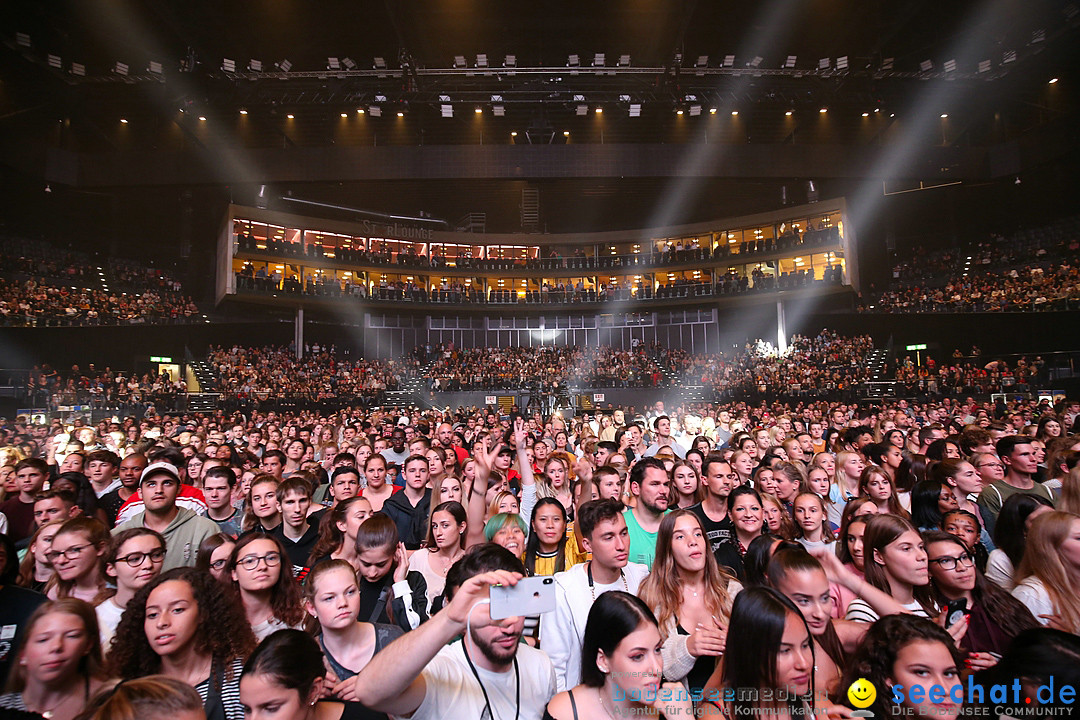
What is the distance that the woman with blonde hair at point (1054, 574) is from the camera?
115 inches

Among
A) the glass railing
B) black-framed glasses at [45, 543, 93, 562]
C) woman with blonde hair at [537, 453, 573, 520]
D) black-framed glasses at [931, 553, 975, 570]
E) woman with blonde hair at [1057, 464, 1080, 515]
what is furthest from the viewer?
the glass railing

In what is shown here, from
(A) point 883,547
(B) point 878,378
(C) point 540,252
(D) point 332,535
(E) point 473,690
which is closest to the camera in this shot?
(E) point 473,690

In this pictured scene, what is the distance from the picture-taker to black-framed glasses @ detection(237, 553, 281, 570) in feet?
10.5

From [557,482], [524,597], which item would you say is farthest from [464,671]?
[557,482]

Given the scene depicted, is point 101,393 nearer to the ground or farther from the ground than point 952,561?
farther from the ground

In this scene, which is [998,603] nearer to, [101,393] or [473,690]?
[473,690]

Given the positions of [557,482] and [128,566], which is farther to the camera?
[557,482]

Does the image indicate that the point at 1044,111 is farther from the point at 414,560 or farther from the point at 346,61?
the point at 414,560

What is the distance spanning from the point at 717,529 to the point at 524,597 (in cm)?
337

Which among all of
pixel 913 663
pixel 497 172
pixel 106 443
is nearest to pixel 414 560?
pixel 913 663

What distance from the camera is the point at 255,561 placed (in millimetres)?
3225

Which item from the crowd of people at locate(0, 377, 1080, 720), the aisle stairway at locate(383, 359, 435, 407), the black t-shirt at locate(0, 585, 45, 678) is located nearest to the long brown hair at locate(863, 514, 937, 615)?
the crowd of people at locate(0, 377, 1080, 720)

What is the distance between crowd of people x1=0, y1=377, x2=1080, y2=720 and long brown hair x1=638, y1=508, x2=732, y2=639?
1 cm

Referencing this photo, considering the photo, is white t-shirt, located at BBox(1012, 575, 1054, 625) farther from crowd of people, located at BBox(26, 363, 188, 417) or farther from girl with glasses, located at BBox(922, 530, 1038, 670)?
crowd of people, located at BBox(26, 363, 188, 417)
